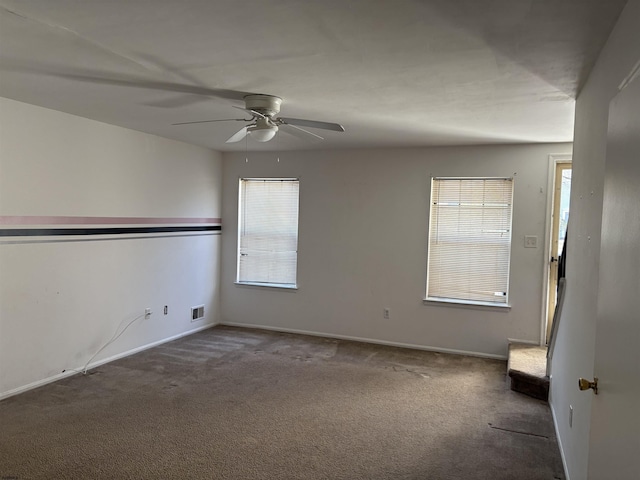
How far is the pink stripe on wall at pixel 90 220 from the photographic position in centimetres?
377

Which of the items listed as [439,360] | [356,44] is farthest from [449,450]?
[356,44]

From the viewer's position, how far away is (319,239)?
5930 millimetres

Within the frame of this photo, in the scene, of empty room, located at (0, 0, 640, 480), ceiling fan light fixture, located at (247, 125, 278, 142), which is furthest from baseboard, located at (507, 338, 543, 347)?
ceiling fan light fixture, located at (247, 125, 278, 142)

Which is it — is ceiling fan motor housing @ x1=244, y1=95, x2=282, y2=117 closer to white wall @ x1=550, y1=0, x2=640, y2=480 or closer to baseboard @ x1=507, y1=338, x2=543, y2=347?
white wall @ x1=550, y1=0, x2=640, y2=480

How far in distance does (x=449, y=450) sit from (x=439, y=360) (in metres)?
2.02

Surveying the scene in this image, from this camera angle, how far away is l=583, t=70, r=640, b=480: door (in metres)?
1.28

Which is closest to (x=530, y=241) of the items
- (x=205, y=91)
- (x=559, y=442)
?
(x=559, y=442)

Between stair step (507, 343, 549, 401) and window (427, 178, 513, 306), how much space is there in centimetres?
79

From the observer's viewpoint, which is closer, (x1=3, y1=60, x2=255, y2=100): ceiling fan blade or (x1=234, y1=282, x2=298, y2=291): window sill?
(x1=3, y1=60, x2=255, y2=100): ceiling fan blade

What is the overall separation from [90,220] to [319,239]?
2632 mm

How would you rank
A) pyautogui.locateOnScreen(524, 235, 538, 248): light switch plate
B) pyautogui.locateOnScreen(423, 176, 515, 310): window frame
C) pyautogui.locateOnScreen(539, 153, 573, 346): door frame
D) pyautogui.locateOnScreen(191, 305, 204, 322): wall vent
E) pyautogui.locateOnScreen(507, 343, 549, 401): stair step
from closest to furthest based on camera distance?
pyautogui.locateOnScreen(507, 343, 549, 401): stair step → pyautogui.locateOnScreen(539, 153, 573, 346): door frame → pyautogui.locateOnScreen(524, 235, 538, 248): light switch plate → pyautogui.locateOnScreen(423, 176, 515, 310): window frame → pyautogui.locateOnScreen(191, 305, 204, 322): wall vent

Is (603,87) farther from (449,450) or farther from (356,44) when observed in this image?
(449,450)

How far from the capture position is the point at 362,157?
5.68 m

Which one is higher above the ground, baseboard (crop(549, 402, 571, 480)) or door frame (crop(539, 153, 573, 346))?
door frame (crop(539, 153, 573, 346))
